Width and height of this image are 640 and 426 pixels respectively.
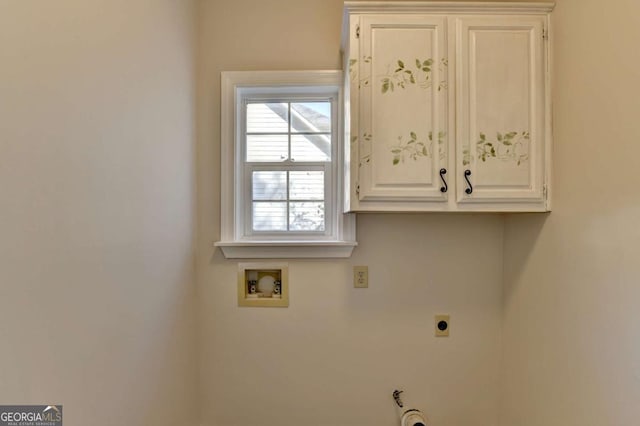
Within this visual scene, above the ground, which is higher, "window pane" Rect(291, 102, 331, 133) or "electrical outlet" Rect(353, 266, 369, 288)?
"window pane" Rect(291, 102, 331, 133)

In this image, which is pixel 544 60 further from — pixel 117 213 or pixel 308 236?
pixel 117 213

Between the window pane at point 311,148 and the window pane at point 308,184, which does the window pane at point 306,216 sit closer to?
the window pane at point 308,184

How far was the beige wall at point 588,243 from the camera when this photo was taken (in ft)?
3.49

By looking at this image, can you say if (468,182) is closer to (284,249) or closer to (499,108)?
(499,108)

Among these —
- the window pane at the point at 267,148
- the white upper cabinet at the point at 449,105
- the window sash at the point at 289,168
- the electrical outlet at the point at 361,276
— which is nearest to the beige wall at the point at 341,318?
the electrical outlet at the point at 361,276

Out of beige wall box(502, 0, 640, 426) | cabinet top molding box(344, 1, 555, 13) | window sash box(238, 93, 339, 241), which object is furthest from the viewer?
window sash box(238, 93, 339, 241)

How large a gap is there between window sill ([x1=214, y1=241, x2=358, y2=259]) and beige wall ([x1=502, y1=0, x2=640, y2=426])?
0.87 metres

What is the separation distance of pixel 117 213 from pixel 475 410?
1903mm

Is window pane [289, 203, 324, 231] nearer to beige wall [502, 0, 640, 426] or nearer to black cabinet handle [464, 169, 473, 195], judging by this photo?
black cabinet handle [464, 169, 473, 195]

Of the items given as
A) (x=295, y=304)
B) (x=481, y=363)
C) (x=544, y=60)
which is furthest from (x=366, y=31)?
(x=481, y=363)

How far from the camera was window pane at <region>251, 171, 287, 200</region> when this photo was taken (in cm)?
192

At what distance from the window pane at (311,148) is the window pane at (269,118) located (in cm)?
11

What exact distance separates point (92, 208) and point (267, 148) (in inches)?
41.6

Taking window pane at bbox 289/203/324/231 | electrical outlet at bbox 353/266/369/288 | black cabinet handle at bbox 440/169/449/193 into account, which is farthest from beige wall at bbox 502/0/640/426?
window pane at bbox 289/203/324/231
